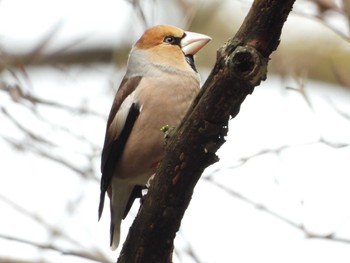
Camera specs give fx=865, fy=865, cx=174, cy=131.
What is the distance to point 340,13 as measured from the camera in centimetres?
494

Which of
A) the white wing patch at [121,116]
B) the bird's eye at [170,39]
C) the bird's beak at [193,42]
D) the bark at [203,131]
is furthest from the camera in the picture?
the bird's eye at [170,39]

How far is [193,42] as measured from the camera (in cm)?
423

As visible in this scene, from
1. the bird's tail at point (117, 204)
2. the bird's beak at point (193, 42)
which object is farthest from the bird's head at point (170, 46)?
the bird's tail at point (117, 204)

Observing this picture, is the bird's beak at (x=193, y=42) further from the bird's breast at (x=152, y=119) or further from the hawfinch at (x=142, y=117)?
the bird's breast at (x=152, y=119)

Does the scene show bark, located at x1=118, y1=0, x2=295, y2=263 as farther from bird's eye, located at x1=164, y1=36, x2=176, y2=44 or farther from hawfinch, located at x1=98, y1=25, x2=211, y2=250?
bird's eye, located at x1=164, y1=36, x2=176, y2=44

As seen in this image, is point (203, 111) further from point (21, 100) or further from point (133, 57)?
point (21, 100)

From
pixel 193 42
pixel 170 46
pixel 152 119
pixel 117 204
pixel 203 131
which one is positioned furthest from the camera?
pixel 170 46

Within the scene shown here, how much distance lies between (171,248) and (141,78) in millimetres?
1236

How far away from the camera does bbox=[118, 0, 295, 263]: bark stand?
2.59m

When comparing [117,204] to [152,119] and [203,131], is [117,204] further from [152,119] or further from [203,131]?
[203,131]

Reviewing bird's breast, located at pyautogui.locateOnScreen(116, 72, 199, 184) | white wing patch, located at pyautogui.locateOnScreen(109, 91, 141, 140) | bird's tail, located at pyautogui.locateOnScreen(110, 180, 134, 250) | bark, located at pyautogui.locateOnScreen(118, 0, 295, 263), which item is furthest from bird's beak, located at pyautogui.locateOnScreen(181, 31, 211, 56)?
bark, located at pyautogui.locateOnScreen(118, 0, 295, 263)

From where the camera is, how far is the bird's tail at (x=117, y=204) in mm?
4113

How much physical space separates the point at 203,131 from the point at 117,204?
1.43m

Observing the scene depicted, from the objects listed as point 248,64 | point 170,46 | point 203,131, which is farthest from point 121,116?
point 248,64
